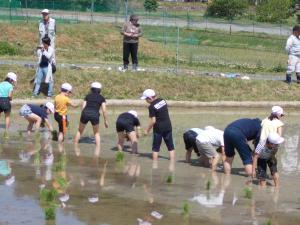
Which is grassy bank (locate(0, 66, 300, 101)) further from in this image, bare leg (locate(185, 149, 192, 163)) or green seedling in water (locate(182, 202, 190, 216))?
green seedling in water (locate(182, 202, 190, 216))

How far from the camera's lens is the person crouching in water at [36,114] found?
1917 cm

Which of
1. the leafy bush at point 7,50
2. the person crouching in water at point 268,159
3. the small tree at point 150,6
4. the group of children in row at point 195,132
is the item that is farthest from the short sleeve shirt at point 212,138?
the small tree at point 150,6

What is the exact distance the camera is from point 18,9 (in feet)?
177

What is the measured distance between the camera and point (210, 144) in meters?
16.4

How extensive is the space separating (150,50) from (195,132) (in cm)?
2159

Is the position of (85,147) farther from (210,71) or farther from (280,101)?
(210,71)

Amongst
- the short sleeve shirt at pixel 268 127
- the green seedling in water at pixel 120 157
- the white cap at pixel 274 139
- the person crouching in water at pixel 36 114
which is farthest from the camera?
the person crouching in water at pixel 36 114

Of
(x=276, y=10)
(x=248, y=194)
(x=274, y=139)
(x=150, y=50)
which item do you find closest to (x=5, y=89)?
(x=274, y=139)

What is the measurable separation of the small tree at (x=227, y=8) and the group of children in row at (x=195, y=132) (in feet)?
175

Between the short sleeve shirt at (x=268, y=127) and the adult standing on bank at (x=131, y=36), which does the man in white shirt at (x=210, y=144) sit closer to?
the short sleeve shirt at (x=268, y=127)

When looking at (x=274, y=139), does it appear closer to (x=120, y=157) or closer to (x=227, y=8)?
(x=120, y=157)

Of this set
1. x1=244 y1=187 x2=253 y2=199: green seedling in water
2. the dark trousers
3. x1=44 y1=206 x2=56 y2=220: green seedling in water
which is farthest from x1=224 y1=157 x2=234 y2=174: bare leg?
the dark trousers

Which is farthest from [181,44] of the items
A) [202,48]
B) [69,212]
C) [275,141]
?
[69,212]

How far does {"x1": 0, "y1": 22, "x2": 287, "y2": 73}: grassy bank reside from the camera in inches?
1298
